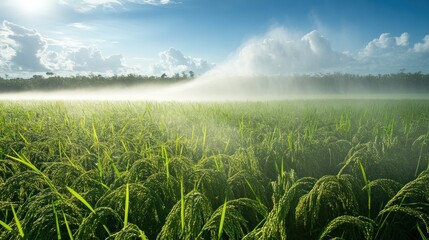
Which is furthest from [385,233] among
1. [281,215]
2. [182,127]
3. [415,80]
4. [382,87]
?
[415,80]

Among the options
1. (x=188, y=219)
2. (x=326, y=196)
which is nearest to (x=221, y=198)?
(x=326, y=196)

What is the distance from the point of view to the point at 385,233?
2.00 meters

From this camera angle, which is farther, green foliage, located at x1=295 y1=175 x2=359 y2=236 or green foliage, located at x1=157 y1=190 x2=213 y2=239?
green foliage, located at x1=295 y1=175 x2=359 y2=236

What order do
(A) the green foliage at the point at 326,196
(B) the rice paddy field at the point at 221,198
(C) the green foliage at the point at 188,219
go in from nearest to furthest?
(C) the green foliage at the point at 188,219 → (B) the rice paddy field at the point at 221,198 → (A) the green foliage at the point at 326,196

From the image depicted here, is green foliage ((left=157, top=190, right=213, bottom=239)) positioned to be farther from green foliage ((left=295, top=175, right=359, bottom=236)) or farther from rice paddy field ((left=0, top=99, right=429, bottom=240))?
green foliage ((left=295, top=175, right=359, bottom=236))

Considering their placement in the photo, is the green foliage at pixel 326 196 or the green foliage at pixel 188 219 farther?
the green foliage at pixel 326 196

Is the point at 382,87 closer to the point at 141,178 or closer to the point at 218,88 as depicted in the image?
the point at 218,88

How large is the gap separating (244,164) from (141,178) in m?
0.97

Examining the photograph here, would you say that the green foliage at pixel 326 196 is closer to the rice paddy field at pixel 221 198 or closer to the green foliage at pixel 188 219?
the rice paddy field at pixel 221 198

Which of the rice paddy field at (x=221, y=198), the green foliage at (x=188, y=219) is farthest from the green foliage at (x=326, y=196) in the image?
the green foliage at (x=188, y=219)

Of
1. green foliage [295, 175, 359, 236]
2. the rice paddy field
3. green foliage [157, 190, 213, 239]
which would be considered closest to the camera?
green foliage [157, 190, 213, 239]

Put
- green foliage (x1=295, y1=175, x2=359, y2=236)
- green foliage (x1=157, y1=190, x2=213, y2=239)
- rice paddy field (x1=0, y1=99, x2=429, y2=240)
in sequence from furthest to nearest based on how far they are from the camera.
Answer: green foliage (x1=295, y1=175, x2=359, y2=236), rice paddy field (x1=0, y1=99, x2=429, y2=240), green foliage (x1=157, y1=190, x2=213, y2=239)

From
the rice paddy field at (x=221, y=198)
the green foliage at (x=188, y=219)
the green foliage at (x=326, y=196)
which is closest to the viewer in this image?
the green foliage at (x=188, y=219)


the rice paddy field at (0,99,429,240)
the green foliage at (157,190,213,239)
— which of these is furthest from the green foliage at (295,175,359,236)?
the green foliage at (157,190,213,239)
